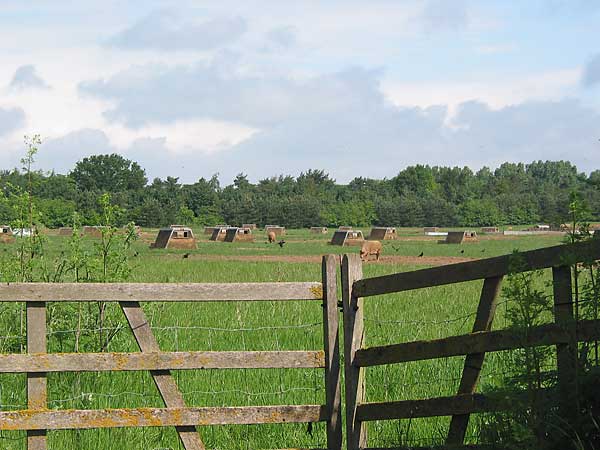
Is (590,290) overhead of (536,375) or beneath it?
overhead

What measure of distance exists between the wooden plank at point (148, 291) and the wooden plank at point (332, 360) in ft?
0.37

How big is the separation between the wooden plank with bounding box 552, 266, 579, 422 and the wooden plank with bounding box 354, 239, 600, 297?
109mm

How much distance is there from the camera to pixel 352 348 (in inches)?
254

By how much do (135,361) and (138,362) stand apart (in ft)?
0.07

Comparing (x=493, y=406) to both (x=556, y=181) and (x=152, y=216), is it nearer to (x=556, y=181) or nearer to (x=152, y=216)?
(x=152, y=216)

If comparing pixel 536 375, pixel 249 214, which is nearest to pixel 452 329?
pixel 536 375

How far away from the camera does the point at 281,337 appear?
504 inches

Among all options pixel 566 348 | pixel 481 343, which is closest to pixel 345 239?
pixel 481 343

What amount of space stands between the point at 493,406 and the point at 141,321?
2.40 meters

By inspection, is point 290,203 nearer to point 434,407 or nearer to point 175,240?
point 175,240

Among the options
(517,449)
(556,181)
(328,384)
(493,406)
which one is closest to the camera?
(517,449)

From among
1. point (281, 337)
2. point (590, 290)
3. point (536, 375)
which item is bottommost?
point (281, 337)

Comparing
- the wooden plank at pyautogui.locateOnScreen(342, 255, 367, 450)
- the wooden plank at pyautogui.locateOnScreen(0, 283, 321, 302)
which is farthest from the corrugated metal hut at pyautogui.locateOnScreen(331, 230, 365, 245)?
the wooden plank at pyautogui.locateOnScreen(0, 283, 321, 302)

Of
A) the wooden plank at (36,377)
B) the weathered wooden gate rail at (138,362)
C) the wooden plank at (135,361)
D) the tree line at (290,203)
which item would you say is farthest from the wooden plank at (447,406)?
the tree line at (290,203)
